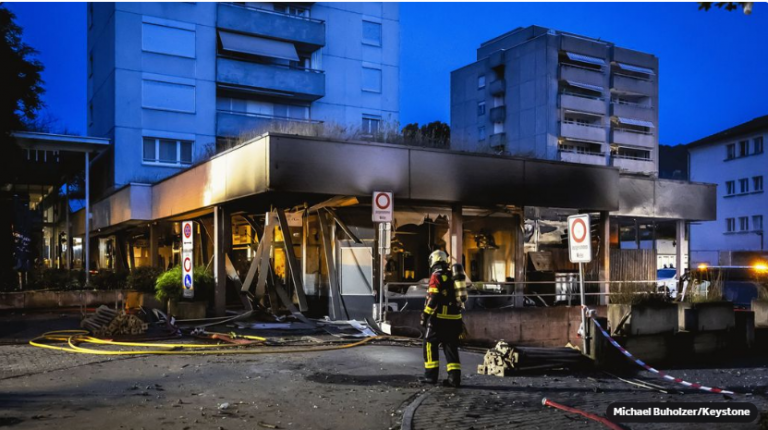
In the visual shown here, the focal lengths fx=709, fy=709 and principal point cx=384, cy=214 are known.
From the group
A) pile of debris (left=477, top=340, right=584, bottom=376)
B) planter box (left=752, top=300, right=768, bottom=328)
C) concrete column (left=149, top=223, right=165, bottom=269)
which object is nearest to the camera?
pile of debris (left=477, top=340, right=584, bottom=376)

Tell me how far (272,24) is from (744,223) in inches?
1513

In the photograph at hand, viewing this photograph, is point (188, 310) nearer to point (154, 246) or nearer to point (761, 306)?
point (154, 246)

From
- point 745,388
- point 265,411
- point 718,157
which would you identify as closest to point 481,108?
point 718,157

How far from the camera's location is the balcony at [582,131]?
208 ft

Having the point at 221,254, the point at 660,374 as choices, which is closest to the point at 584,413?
the point at 660,374

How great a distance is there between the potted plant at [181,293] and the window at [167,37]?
883 inches

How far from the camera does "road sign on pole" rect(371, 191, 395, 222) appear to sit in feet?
47.7

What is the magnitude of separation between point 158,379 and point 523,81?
59.6m

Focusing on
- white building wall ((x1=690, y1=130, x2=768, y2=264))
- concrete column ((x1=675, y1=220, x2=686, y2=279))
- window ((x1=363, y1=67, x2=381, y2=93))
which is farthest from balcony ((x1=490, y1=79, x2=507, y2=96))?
concrete column ((x1=675, y1=220, x2=686, y2=279))

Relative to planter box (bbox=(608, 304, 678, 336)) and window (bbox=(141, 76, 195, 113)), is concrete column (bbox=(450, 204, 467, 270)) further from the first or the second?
window (bbox=(141, 76, 195, 113))

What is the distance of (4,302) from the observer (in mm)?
20781

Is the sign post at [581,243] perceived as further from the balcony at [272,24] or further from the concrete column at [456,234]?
the balcony at [272,24]

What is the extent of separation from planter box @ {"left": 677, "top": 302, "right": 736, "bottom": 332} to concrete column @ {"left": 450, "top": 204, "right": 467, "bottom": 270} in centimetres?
537

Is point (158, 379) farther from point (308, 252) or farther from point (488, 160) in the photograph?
point (488, 160)
